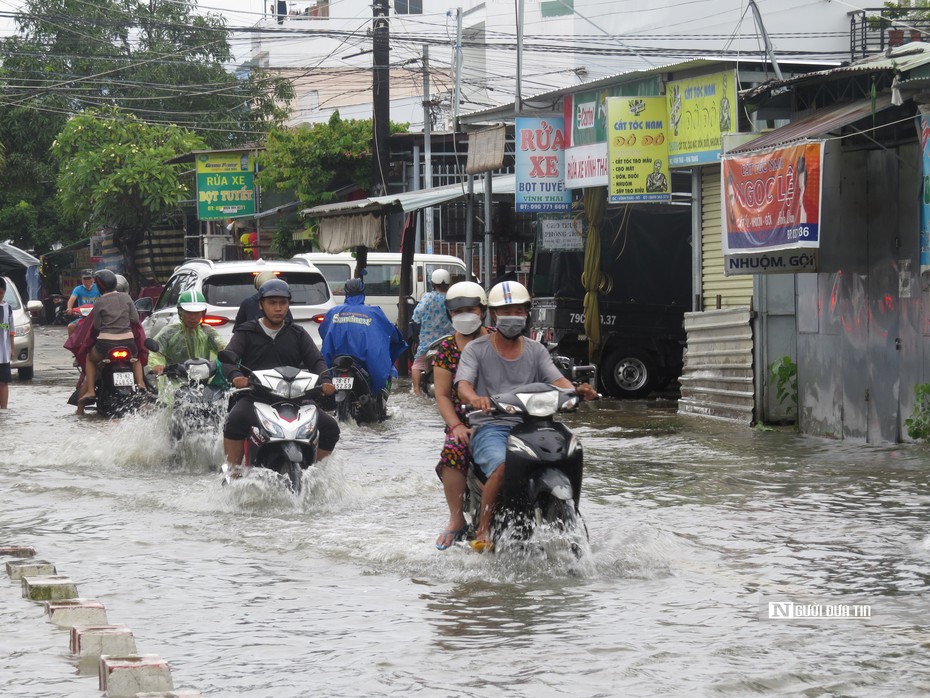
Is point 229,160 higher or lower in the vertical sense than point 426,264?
higher

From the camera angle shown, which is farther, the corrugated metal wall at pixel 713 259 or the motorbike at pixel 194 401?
the corrugated metal wall at pixel 713 259

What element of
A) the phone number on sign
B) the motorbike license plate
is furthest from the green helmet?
the phone number on sign

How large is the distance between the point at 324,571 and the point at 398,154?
28512 mm

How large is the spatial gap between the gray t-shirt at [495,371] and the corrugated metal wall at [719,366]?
808 cm

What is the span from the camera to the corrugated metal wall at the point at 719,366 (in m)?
15.4

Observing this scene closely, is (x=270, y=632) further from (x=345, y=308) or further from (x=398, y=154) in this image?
(x=398, y=154)

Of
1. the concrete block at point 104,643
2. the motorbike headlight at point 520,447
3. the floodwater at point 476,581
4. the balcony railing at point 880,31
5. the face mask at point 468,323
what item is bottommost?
the floodwater at point 476,581

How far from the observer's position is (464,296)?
27.7 feet

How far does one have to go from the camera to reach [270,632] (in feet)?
19.7

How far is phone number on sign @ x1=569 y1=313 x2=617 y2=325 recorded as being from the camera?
741 inches

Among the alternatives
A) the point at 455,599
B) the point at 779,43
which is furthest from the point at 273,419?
the point at 779,43

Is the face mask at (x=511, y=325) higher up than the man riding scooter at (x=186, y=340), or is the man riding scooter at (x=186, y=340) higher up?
the face mask at (x=511, y=325)

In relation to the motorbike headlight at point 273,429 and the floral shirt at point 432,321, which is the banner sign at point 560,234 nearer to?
the floral shirt at point 432,321


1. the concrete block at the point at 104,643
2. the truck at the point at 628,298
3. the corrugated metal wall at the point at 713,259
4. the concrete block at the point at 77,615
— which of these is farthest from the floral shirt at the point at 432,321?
the concrete block at the point at 104,643
